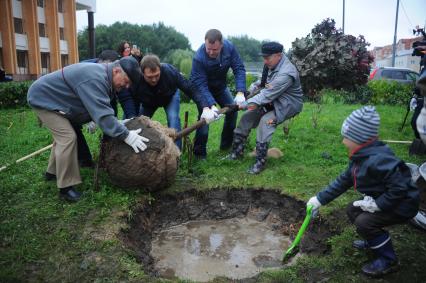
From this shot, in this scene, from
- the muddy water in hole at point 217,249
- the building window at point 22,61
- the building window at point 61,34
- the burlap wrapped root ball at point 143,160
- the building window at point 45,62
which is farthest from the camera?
the building window at point 61,34

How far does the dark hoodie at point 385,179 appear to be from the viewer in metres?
2.92

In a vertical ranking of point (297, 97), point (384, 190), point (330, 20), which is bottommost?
point (384, 190)

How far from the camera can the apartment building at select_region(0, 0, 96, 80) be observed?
2180cm

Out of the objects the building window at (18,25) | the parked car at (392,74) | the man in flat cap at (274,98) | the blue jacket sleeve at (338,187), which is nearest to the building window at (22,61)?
the building window at (18,25)

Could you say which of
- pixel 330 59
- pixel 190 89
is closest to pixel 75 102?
pixel 190 89

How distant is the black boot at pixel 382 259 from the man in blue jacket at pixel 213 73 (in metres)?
3.09

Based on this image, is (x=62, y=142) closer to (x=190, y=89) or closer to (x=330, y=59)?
(x=190, y=89)

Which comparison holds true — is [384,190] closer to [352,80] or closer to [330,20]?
[352,80]

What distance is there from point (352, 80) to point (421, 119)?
11574mm

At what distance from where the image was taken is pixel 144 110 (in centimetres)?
606

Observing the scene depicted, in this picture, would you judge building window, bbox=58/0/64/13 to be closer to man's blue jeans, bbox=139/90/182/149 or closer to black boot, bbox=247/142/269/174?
man's blue jeans, bbox=139/90/182/149

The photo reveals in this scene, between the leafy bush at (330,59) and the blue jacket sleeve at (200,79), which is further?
the leafy bush at (330,59)

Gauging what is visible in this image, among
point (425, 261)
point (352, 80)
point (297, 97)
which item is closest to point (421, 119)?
point (425, 261)

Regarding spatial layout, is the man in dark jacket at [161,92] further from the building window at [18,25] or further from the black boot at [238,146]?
the building window at [18,25]
